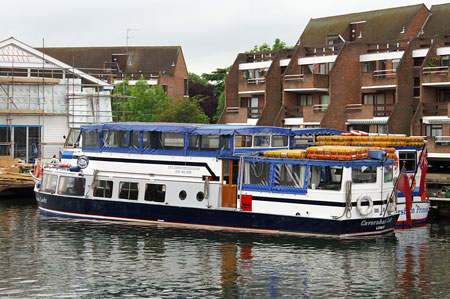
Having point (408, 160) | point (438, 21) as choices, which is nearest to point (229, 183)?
point (408, 160)

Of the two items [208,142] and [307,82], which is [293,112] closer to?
[307,82]

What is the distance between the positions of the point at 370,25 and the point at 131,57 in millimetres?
48589

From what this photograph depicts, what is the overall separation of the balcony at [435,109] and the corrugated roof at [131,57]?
5931cm

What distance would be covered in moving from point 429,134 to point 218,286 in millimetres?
43012

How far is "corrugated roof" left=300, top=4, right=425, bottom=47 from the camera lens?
83562mm

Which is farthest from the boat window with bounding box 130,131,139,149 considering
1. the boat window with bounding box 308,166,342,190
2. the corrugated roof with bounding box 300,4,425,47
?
the corrugated roof with bounding box 300,4,425,47

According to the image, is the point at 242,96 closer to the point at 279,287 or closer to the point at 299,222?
the point at 299,222

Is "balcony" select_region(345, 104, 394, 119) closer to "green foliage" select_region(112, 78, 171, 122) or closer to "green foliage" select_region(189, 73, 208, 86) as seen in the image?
"green foliage" select_region(112, 78, 171, 122)

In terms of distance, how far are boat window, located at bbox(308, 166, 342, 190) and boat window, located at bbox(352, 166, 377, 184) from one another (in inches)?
30.4

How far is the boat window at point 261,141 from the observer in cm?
4316

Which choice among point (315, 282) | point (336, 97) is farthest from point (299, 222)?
point (336, 97)

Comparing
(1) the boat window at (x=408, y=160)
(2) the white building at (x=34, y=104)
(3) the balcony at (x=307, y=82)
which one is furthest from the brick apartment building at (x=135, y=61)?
(1) the boat window at (x=408, y=160)

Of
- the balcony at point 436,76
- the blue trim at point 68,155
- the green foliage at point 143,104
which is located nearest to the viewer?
the blue trim at point 68,155

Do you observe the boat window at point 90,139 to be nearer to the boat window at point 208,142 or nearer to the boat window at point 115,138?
the boat window at point 115,138
